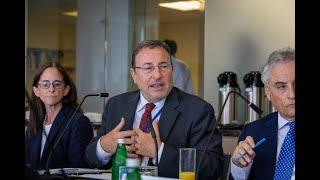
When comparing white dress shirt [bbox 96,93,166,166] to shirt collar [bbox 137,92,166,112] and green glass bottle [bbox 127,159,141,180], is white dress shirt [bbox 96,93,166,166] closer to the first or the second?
shirt collar [bbox 137,92,166,112]

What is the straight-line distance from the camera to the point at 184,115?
2.30 metres

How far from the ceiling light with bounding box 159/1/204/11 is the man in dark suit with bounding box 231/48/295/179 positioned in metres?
4.30

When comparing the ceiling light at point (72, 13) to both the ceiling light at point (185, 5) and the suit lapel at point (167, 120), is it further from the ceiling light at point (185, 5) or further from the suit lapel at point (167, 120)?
the suit lapel at point (167, 120)

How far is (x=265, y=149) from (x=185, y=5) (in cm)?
477

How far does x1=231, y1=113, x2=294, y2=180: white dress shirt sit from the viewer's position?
1966 millimetres

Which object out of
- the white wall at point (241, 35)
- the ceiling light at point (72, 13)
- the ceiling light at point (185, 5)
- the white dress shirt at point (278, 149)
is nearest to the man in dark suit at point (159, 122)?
the white dress shirt at point (278, 149)

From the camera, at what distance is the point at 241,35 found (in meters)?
4.46

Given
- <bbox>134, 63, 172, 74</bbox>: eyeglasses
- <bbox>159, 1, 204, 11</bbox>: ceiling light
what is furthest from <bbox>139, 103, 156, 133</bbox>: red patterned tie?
<bbox>159, 1, 204, 11</bbox>: ceiling light

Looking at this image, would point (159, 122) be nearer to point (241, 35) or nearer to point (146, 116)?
point (146, 116)

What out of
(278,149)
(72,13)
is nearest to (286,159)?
(278,149)
